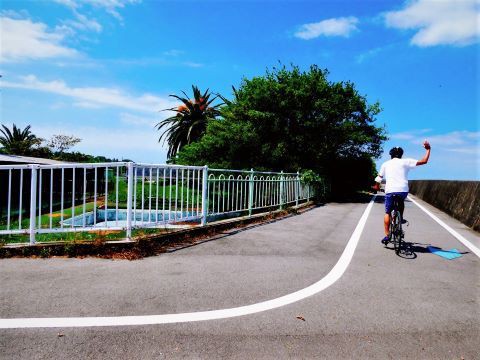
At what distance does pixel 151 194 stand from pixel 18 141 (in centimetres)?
4888

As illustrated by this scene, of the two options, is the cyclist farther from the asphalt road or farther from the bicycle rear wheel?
the asphalt road

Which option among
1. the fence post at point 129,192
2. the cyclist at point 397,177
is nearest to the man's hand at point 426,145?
the cyclist at point 397,177

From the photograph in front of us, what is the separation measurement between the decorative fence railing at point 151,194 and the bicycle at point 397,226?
3670 millimetres

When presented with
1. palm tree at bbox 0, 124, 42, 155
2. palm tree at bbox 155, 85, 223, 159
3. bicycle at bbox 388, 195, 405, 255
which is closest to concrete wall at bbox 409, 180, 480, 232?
bicycle at bbox 388, 195, 405, 255

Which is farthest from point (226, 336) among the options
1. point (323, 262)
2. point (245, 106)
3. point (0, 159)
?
point (245, 106)

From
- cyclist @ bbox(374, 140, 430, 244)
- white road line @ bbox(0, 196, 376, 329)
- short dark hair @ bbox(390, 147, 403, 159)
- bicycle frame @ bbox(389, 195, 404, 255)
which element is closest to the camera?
white road line @ bbox(0, 196, 376, 329)

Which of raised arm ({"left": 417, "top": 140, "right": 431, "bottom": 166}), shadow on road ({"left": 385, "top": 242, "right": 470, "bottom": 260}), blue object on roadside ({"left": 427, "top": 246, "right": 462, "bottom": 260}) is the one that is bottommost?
blue object on roadside ({"left": 427, "top": 246, "right": 462, "bottom": 260})

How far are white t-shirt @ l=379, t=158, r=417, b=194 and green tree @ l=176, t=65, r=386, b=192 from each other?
13290mm

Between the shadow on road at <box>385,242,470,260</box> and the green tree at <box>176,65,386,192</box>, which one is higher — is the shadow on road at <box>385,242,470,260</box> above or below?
below

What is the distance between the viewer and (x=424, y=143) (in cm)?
607

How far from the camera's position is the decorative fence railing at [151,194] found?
559 centimetres

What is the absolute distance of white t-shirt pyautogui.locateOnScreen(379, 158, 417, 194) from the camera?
20.9 feet

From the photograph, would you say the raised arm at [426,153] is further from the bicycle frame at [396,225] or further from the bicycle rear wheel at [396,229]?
the bicycle rear wheel at [396,229]

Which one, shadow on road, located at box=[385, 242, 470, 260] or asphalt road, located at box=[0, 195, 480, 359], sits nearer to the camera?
asphalt road, located at box=[0, 195, 480, 359]
